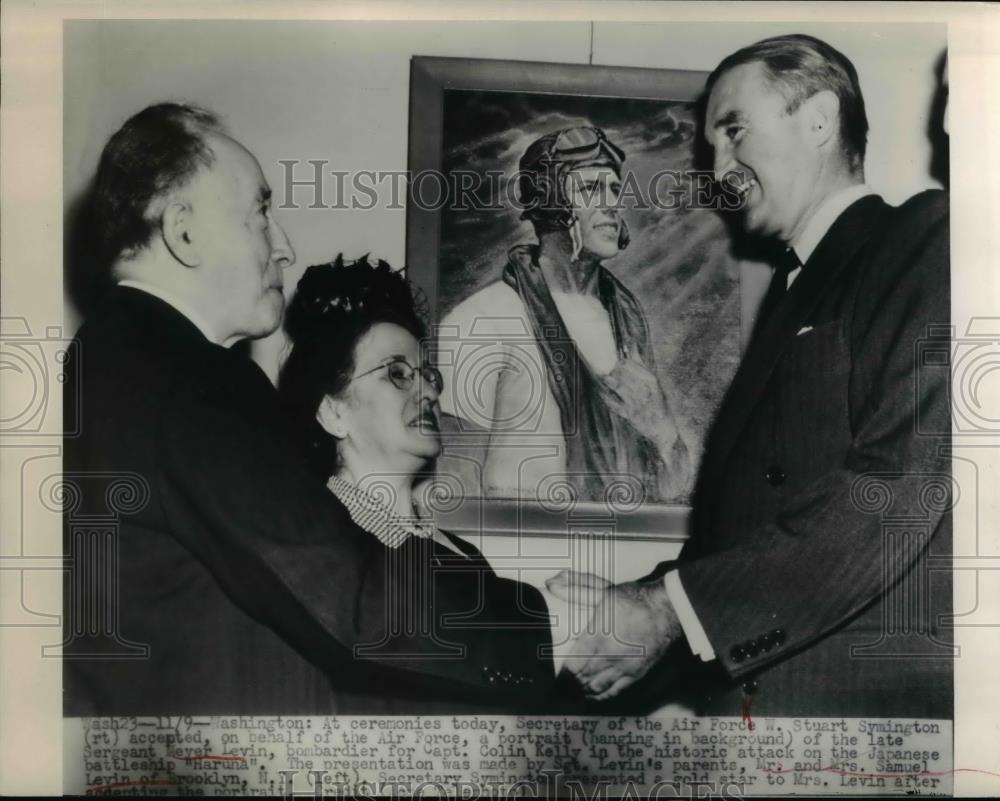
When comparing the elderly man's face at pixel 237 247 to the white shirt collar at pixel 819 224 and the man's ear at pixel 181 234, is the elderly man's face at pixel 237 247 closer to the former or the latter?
the man's ear at pixel 181 234

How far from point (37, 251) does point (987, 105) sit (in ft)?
8.74

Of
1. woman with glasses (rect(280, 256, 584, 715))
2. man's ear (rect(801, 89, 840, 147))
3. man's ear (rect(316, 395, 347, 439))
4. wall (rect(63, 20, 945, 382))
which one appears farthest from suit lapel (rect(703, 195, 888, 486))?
man's ear (rect(316, 395, 347, 439))

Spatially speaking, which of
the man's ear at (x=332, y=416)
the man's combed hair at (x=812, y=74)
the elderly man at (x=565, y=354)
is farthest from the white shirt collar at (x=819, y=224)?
the man's ear at (x=332, y=416)

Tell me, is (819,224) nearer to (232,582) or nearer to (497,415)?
(497,415)

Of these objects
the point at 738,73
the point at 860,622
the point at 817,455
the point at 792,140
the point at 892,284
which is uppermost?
the point at 738,73

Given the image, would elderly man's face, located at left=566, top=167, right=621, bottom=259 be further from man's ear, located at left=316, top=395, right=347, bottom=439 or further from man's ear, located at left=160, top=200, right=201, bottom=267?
man's ear, located at left=160, top=200, right=201, bottom=267

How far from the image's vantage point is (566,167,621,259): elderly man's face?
2.42 m

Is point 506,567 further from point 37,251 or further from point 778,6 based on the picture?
point 778,6

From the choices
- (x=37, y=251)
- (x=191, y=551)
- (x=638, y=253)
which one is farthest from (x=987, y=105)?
(x=37, y=251)

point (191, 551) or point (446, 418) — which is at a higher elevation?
point (446, 418)

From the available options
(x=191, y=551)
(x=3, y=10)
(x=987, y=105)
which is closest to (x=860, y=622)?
(x=987, y=105)

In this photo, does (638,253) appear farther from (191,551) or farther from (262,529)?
(191,551)

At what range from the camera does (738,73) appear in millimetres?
2418

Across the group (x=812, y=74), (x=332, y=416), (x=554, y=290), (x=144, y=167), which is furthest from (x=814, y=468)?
(x=144, y=167)
